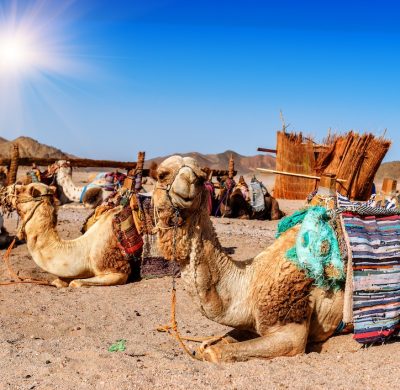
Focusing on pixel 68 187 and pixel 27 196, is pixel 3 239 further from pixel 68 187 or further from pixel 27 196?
pixel 68 187

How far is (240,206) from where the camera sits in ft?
49.1

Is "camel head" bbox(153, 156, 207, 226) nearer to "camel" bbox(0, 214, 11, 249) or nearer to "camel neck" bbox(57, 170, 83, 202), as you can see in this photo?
"camel" bbox(0, 214, 11, 249)

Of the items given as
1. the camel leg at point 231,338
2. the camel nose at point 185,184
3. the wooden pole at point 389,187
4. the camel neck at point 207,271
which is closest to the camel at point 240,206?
the wooden pole at point 389,187

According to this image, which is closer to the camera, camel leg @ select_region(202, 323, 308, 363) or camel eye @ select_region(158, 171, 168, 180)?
camel eye @ select_region(158, 171, 168, 180)

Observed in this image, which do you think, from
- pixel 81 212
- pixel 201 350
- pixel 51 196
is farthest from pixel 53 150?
pixel 201 350

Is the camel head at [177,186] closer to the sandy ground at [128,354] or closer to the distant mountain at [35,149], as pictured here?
the sandy ground at [128,354]

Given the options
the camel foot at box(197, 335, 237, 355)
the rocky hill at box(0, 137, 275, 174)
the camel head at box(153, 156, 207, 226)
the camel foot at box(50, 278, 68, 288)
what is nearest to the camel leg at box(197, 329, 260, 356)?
the camel foot at box(197, 335, 237, 355)

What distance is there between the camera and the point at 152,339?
453cm

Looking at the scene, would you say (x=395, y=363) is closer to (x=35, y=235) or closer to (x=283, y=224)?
(x=283, y=224)

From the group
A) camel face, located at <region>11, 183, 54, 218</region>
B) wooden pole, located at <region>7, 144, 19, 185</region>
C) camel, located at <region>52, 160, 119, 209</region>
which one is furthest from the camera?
camel, located at <region>52, 160, 119, 209</region>

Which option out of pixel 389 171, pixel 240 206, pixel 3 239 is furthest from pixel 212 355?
pixel 389 171

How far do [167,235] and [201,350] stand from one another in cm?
98

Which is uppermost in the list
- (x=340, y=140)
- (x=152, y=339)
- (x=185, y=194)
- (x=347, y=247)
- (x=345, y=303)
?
(x=340, y=140)

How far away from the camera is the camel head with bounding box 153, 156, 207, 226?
10.3 ft
